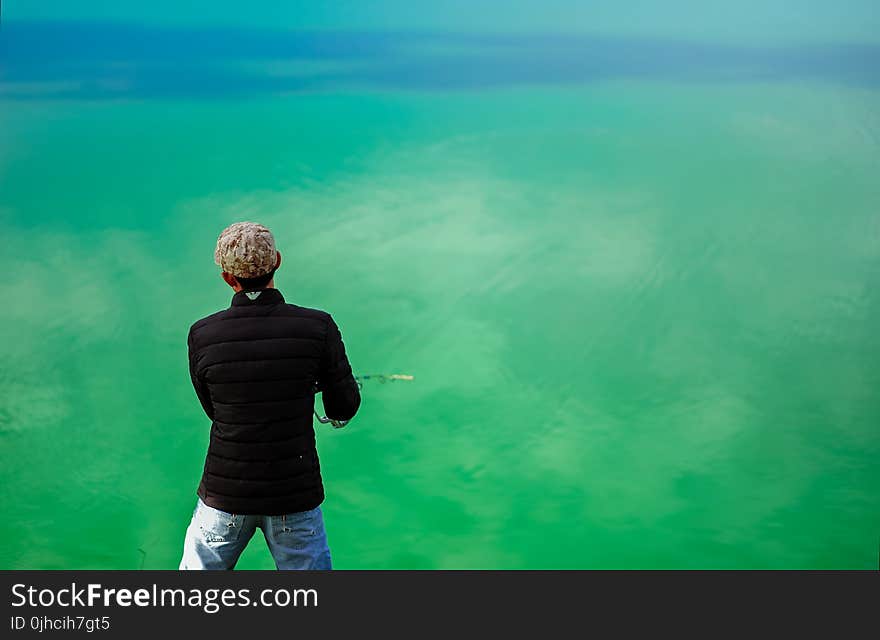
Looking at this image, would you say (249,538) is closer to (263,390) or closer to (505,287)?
(263,390)

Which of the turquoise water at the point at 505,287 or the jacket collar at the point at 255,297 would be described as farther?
the turquoise water at the point at 505,287

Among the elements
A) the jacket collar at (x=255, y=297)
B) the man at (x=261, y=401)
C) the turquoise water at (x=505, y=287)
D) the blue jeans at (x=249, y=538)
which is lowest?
the blue jeans at (x=249, y=538)

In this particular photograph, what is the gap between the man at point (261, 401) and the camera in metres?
1.76

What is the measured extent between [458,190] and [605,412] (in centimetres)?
112

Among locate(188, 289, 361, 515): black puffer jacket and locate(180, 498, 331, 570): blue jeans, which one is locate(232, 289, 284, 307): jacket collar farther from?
locate(180, 498, 331, 570): blue jeans

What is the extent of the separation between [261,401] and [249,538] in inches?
10.2

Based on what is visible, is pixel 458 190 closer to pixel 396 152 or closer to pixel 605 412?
pixel 396 152

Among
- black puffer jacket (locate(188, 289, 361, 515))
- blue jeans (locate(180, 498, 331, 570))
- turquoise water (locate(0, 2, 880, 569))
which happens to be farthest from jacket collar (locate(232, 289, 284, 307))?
turquoise water (locate(0, 2, 880, 569))

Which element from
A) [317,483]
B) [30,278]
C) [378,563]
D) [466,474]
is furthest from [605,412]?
[30,278]

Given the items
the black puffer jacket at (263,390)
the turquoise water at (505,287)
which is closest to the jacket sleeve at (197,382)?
the black puffer jacket at (263,390)

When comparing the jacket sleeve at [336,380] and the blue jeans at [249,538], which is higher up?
the jacket sleeve at [336,380]

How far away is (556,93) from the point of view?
431cm

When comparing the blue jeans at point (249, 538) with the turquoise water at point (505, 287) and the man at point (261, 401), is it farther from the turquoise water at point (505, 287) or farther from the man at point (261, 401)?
the turquoise water at point (505, 287)

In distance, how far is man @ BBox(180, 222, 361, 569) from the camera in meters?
1.76
